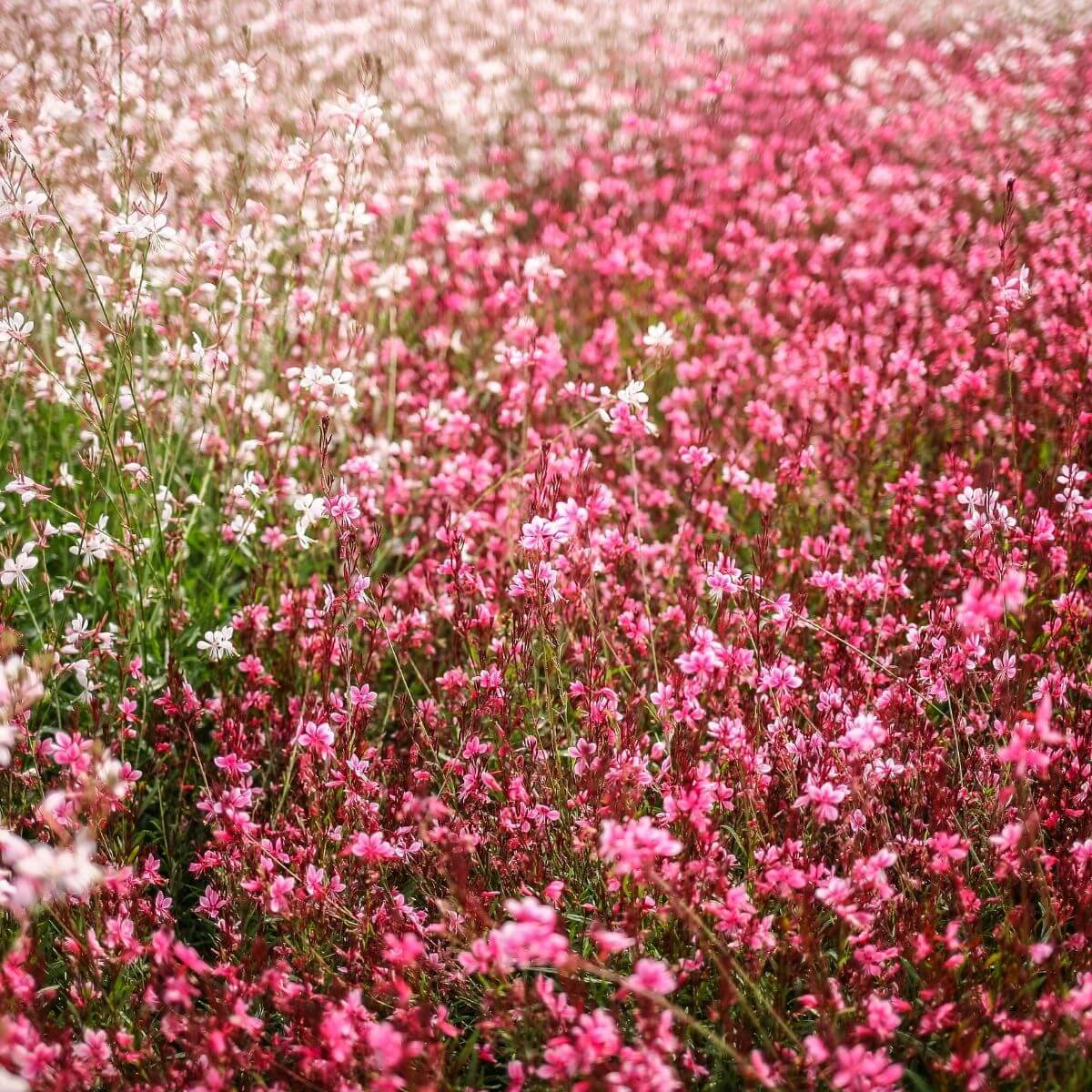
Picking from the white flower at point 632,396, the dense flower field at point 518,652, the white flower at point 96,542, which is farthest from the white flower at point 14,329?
the white flower at point 632,396

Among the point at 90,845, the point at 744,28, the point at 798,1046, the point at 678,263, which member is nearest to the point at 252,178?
the point at 678,263

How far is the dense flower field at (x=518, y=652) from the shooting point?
171 centimetres

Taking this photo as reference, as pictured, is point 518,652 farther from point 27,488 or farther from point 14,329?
point 14,329

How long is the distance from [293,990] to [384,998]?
235 mm

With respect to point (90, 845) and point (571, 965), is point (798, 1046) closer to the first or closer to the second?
point (571, 965)

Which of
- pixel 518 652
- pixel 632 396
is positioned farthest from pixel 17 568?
pixel 632 396

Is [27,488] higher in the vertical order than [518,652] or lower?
higher

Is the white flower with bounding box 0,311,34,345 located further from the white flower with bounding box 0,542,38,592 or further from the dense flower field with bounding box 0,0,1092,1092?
the white flower with bounding box 0,542,38,592

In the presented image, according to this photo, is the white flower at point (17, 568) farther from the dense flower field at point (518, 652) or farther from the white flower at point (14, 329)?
the white flower at point (14, 329)

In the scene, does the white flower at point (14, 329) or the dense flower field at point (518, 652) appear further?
the white flower at point (14, 329)

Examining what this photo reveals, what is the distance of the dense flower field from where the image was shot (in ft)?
5.61

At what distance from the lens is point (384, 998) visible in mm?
1912

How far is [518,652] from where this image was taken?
2.37 metres

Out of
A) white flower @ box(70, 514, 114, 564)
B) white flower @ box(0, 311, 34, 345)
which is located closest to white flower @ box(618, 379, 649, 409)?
white flower @ box(70, 514, 114, 564)
